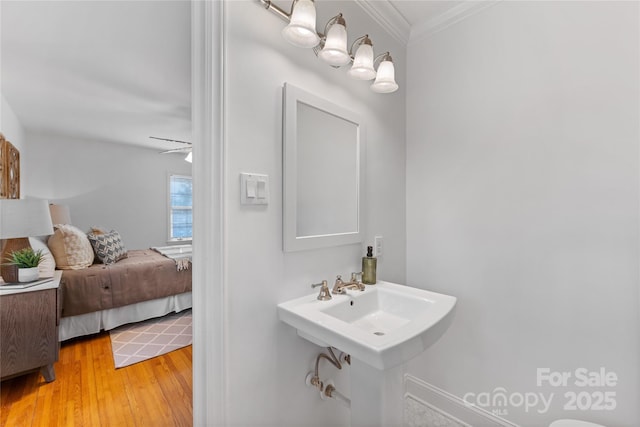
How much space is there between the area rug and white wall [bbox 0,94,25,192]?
2.27 meters

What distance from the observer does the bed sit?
8.20ft

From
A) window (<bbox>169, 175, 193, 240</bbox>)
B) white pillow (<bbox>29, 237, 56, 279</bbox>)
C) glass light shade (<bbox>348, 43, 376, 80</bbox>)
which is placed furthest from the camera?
window (<bbox>169, 175, 193, 240</bbox>)

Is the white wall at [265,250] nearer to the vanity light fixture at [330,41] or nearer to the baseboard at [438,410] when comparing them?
the vanity light fixture at [330,41]

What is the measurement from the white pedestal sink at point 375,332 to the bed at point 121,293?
8.09ft

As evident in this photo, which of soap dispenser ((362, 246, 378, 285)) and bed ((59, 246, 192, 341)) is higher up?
soap dispenser ((362, 246, 378, 285))

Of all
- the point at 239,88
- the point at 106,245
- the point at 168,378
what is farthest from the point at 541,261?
the point at 106,245

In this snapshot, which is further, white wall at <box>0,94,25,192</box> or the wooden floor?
white wall at <box>0,94,25,192</box>

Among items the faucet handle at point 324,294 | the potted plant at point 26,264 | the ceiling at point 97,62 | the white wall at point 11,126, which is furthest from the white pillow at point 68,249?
the faucet handle at point 324,294

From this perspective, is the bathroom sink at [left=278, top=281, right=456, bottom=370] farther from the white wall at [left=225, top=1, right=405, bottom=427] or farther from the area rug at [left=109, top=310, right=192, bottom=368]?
the area rug at [left=109, top=310, right=192, bottom=368]

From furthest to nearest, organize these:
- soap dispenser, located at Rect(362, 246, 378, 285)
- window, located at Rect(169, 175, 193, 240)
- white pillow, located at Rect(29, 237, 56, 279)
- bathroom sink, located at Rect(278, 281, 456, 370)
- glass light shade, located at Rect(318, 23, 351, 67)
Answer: window, located at Rect(169, 175, 193, 240) → white pillow, located at Rect(29, 237, 56, 279) → soap dispenser, located at Rect(362, 246, 378, 285) → glass light shade, located at Rect(318, 23, 351, 67) → bathroom sink, located at Rect(278, 281, 456, 370)

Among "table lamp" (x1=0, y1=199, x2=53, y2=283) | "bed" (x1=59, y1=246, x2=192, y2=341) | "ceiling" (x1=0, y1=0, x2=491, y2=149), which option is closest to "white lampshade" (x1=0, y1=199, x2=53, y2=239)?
"table lamp" (x1=0, y1=199, x2=53, y2=283)

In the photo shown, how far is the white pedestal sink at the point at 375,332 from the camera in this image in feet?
2.64

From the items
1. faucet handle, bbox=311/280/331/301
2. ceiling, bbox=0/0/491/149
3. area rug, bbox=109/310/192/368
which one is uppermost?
ceiling, bbox=0/0/491/149

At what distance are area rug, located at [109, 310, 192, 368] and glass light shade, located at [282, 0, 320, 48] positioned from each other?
255 cm
